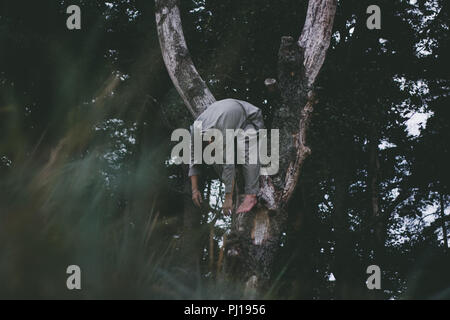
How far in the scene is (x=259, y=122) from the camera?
14.4 feet

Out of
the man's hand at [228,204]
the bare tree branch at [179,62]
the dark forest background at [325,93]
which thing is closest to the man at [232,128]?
the man's hand at [228,204]

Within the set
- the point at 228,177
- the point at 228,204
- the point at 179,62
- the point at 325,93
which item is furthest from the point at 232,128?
the point at 325,93

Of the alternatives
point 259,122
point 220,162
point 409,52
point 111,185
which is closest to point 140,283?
point 111,185

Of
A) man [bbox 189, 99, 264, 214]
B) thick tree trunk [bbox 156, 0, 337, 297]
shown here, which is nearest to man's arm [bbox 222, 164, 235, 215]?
man [bbox 189, 99, 264, 214]

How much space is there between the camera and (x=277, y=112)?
4445mm

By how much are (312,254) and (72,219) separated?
1012cm

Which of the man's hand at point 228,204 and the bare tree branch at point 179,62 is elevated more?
the bare tree branch at point 179,62

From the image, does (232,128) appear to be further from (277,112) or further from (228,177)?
(277,112)

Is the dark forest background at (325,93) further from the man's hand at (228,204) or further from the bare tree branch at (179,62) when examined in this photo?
the man's hand at (228,204)

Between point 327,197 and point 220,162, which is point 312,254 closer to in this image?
point 327,197

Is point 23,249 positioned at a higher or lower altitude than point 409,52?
lower

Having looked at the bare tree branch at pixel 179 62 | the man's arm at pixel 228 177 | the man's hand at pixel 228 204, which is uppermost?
the bare tree branch at pixel 179 62

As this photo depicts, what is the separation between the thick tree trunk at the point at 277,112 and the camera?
13.0 feet

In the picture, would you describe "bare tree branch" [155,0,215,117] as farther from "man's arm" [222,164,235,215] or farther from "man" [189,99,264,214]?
"man's arm" [222,164,235,215]
